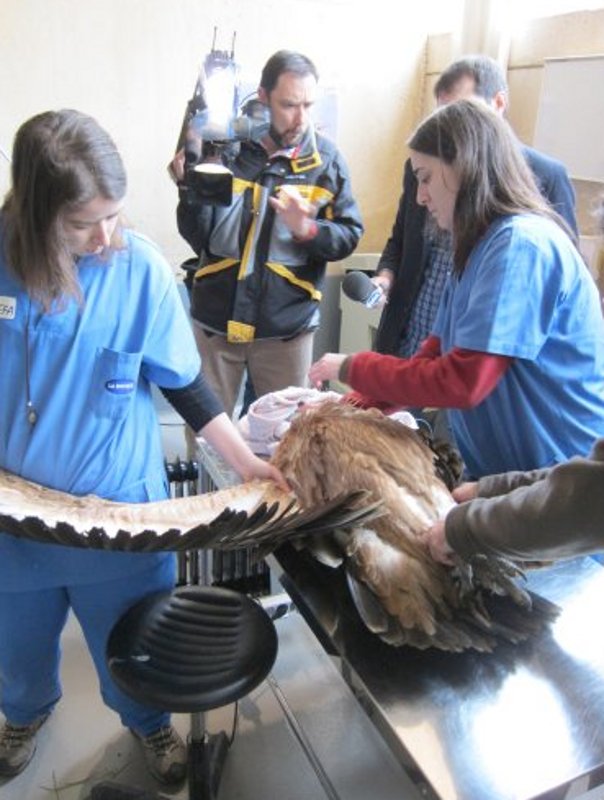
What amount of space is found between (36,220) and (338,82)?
8.91 feet

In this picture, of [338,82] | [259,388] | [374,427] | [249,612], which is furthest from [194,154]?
[338,82]

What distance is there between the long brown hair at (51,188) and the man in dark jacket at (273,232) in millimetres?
1007

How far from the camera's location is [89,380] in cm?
115

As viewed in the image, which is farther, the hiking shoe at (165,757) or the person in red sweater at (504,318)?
the hiking shoe at (165,757)

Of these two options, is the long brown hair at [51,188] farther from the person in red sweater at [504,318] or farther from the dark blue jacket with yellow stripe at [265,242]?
the dark blue jacket with yellow stripe at [265,242]

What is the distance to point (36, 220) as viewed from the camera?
1.04 meters

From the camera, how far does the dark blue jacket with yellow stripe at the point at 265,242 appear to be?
7.04 feet

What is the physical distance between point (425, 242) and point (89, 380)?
1261mm

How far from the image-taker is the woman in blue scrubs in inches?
41.0

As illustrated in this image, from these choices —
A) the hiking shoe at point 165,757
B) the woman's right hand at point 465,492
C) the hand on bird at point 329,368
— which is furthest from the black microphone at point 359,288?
the hiking shoe at point 165,757

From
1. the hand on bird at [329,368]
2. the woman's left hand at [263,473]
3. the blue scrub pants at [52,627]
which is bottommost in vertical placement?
the blue scrub pants at [52,627]

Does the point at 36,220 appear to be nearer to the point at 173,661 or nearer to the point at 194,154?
the point at 173,661

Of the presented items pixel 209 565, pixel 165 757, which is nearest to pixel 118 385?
pixel 165 757

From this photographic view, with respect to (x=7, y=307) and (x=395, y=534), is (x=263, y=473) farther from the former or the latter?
(x=7, y=307)
